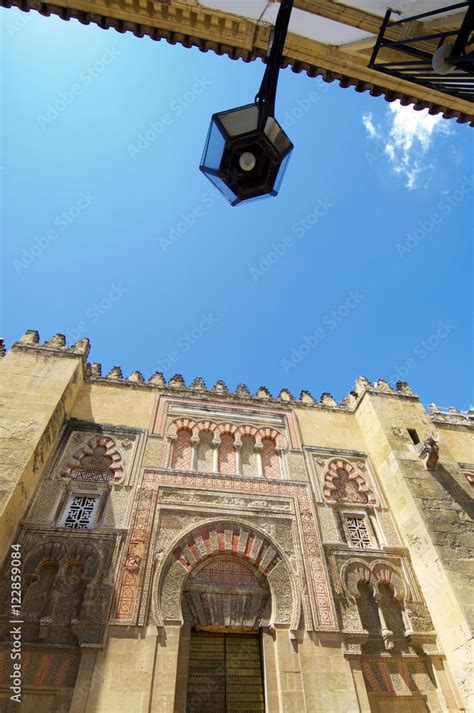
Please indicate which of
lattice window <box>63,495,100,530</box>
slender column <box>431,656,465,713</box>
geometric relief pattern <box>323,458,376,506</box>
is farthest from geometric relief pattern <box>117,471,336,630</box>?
slender column <box>431,656,465,713</box>

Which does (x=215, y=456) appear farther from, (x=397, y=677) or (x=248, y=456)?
(x=397, y=677)

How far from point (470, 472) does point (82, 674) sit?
6.73 meters

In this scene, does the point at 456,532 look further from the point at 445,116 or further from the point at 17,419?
the point at 17,419

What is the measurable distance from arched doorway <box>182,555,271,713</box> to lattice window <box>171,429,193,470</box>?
1.55 metres

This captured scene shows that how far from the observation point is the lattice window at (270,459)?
6453 millimetres

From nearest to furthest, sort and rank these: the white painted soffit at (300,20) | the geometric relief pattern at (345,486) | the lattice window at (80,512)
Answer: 1. the white painted soffit at (300,20)
2. the lattice window at (80,512)
3. the geometric relief pattern at (345,486)

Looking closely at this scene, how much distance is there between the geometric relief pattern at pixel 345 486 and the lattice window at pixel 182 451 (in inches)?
91.3

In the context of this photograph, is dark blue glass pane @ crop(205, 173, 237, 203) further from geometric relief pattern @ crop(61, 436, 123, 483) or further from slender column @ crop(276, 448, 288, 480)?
slender column @ crop(276, 448, 288, 480)

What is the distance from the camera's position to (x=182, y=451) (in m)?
6.44

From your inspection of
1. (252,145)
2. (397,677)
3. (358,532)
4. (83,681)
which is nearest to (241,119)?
(252,145)

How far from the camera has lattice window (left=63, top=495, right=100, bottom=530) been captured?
17.0ft

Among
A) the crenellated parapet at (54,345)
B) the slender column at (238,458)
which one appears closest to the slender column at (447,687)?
the slender column at (238,458)

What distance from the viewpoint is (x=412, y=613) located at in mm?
5062

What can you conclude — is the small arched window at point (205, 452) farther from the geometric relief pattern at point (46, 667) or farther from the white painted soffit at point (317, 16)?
the white painted soffit at point (317, 16)
